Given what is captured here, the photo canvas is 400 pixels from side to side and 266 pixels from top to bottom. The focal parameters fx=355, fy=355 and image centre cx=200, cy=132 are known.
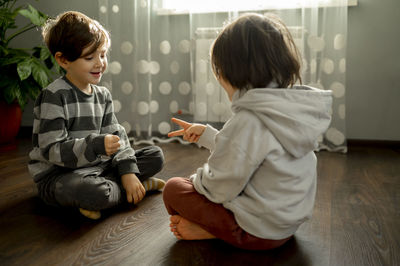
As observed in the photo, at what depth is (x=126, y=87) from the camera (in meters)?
2.33

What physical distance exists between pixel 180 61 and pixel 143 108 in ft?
1.27

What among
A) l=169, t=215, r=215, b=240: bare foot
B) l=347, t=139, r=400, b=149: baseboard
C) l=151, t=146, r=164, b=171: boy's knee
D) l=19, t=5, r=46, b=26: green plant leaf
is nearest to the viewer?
l=169, t=215, r=215, b=240: bare foot

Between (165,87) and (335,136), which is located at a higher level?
(165,87)

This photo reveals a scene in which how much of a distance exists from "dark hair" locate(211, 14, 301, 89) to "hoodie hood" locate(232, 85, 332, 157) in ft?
0.14

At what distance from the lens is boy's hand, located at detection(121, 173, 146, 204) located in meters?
1.17

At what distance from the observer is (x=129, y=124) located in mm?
2355

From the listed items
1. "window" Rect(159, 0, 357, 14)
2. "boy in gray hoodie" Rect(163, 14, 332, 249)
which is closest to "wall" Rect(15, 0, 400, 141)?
"window" Rect(159, 0, 357, 14)

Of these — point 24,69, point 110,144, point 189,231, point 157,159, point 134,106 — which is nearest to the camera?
point 189,231

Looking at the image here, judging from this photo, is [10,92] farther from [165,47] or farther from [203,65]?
[203,65]

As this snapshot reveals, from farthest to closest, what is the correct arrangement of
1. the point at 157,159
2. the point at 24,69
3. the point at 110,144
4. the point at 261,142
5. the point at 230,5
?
1. the point at 230,5
2. the point at 24,69
3. the point at 157,159
4. the point at 110,144
5. the point at 261,142

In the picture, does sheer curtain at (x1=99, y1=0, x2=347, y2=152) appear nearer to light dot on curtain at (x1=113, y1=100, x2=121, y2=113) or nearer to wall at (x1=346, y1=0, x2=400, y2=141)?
light dot on curtain at (x1=113, y1=100, x2=121, y2=113)

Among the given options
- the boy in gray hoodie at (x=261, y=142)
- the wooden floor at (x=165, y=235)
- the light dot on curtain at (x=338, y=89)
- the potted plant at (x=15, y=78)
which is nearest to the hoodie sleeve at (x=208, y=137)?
the boy in gray hoodie at (x=261, y=142)

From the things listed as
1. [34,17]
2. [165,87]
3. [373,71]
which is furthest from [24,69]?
[373,71]

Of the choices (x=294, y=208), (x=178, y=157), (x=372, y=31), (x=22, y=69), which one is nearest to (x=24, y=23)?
(x=22, y=69)
